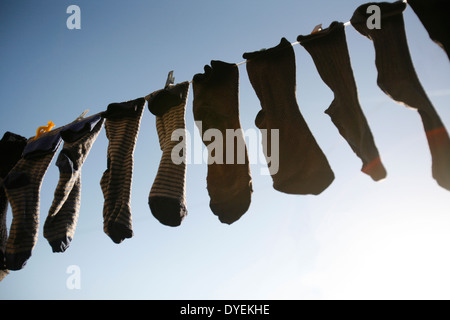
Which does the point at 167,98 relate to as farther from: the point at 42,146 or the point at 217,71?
the point at 42,146

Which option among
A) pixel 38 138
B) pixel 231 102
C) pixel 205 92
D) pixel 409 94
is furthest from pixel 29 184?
pixel 409 94

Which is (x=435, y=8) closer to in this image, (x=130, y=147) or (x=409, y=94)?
(x=409, y=94)

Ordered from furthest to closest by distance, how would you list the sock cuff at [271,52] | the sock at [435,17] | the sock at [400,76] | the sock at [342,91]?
the sock cuff at [271,52], the sock at [435,17], the sock at [342,91], the sock at [400,76]

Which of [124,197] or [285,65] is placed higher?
[285,65]

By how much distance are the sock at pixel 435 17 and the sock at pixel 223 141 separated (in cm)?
101

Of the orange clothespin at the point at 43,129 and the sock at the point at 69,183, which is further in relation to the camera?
the orange clothespin at the point at 43,129

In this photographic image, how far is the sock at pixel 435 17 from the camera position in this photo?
1.41 metres

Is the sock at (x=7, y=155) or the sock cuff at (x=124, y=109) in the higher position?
the sock cuff at (x=124, y=109)

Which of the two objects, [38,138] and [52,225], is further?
[38,138]

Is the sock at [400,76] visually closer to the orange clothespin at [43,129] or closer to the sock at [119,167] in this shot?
the sock at [119,167]

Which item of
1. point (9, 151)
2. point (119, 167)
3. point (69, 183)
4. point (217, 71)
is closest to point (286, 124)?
point (217, 71)

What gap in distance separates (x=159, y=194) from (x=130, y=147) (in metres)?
0.59

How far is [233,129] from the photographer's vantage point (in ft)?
5.90

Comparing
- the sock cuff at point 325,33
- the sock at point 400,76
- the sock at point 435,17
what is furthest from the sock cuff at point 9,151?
the sock at point 435,17
